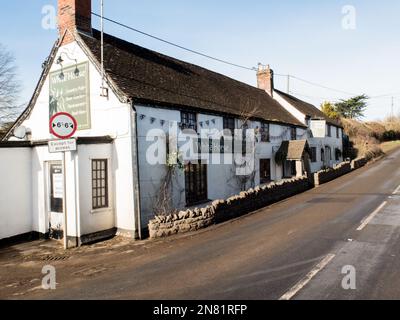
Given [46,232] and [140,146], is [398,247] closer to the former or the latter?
[140,146]

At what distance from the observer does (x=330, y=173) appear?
2706 centimetres

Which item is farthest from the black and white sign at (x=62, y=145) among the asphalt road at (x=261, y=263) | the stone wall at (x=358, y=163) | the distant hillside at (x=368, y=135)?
the distant hillside at (x=368, y=135)

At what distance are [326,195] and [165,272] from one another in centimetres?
1364

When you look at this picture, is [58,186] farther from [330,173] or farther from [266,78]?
[266,78]

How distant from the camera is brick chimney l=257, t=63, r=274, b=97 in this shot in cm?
3344

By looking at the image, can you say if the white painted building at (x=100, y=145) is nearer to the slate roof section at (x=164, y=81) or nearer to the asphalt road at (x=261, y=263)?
the slate roof section at (x=164, y=81)

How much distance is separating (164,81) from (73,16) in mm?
4939

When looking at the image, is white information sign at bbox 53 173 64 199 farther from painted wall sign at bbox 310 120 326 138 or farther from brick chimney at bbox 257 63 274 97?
painted wall sign at bbox 310 120 326 138

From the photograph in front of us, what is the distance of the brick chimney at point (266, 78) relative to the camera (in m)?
33.4

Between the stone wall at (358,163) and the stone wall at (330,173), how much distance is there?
1542 mm

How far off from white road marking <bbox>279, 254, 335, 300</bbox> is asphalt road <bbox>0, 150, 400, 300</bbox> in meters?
0.02

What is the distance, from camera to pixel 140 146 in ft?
42.4

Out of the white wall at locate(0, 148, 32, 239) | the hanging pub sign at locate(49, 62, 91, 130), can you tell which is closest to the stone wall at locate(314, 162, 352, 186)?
the hanging pub sign at locate(49, 62, 91, 130)

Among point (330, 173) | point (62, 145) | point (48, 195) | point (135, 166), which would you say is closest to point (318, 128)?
point (330, 173)
